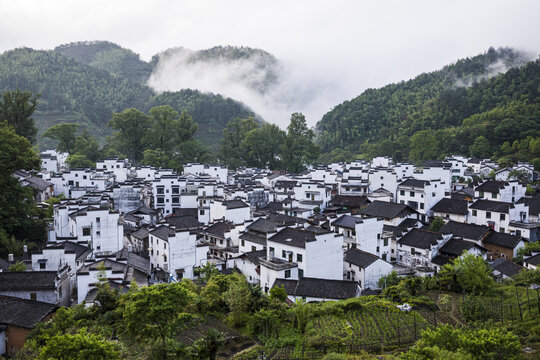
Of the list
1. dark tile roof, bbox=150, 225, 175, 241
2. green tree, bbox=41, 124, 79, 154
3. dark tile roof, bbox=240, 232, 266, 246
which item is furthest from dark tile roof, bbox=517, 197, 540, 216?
green tree, bbox=41, 124, 79, 154

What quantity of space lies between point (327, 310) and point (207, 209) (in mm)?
23894

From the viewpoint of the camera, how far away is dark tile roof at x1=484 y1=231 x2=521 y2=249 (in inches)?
1243

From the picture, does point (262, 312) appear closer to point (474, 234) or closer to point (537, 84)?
point (474, 234)

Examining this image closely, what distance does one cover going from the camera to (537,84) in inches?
3332

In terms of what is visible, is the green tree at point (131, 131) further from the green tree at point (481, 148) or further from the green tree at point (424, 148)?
the green tree at point (481, 148)

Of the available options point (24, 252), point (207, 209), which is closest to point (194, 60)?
point (207, 209)

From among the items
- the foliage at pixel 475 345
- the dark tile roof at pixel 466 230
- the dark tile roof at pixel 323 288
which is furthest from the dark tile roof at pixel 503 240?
the foliage at pixel 475 345

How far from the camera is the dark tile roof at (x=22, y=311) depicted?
731 inches

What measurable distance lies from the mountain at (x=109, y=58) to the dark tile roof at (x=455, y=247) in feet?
398

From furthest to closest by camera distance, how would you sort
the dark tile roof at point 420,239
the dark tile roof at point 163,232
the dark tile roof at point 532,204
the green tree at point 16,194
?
the dark tile roof at point 532,204, the dark tile roof at point 420,239, the green tree at point 16,194, the dark tile roof at point 163,232

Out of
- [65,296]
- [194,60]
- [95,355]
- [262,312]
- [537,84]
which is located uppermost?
[194,60]

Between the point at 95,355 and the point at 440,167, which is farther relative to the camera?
the point at 440,167

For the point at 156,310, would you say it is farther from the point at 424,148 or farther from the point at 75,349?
the point at 424,148

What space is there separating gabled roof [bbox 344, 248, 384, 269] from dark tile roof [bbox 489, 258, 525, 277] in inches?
317
